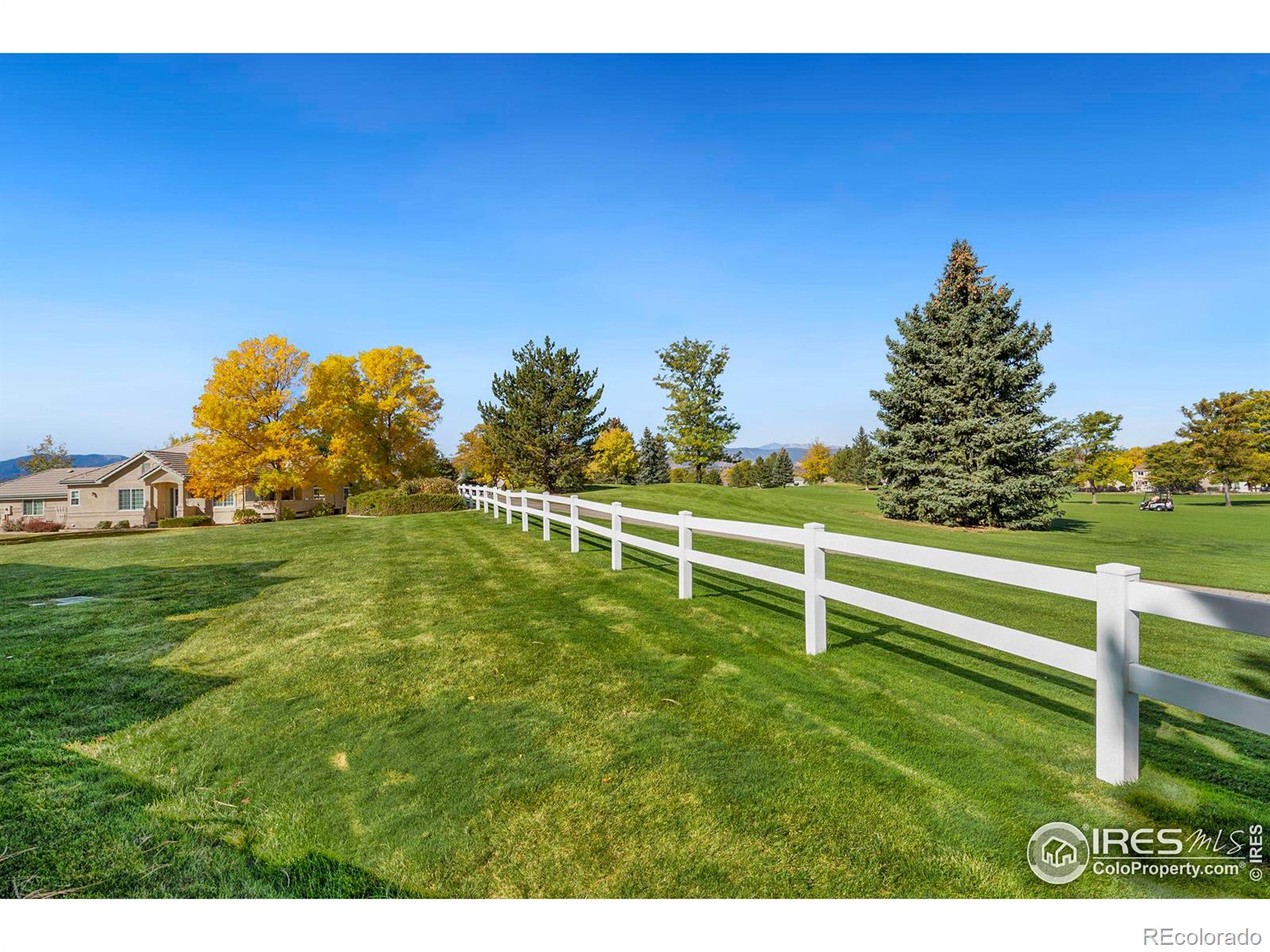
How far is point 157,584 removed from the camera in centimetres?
846

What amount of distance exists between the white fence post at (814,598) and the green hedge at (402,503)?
2376 cm

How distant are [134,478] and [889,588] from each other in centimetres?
4743

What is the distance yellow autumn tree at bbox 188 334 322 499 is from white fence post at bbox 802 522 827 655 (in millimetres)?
32609

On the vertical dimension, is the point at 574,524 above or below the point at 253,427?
below

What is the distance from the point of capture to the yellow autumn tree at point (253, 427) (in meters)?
29.0

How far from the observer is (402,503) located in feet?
87.8

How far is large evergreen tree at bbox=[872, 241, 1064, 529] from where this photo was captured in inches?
885

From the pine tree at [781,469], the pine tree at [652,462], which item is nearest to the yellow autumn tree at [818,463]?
the pine tree at [781,469]

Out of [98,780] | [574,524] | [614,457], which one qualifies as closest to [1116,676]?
[98,780]

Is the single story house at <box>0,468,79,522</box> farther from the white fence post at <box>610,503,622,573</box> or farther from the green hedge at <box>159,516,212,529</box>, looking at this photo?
the white fence post at <box>610,503,622,573</box>

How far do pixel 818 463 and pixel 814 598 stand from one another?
93.4 metres

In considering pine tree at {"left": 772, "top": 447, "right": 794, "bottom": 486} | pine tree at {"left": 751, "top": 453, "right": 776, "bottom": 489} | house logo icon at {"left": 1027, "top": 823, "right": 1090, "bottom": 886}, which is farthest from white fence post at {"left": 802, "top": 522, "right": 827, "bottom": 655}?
pine tree at {"left": 751, "top": 453, "right": 776, "bottom": 489}

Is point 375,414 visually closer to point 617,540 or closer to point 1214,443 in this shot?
point 617,540

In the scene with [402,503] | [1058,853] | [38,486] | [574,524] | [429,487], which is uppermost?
[38,486]
